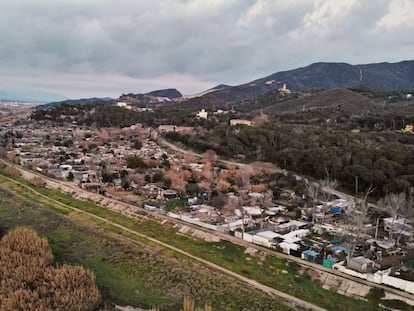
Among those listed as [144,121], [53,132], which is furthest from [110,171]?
[144,121]

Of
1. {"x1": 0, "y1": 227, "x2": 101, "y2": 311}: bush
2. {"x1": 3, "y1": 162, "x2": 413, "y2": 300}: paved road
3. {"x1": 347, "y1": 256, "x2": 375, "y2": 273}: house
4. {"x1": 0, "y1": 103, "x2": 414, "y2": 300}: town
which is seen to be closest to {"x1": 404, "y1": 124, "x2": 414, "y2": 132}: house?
{"x1": 0, "y1": 103, "x2": 414, "y2": 300}: town

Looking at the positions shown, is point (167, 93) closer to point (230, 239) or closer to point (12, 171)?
point (12, 171)

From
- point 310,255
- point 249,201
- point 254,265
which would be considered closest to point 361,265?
point 310,255

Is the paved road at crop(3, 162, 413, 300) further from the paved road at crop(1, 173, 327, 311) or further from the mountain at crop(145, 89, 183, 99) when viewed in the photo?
the mountain at crop(145, 89, 183, 99)

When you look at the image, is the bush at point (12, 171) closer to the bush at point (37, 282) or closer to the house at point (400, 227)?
the bush at point (37, 282)

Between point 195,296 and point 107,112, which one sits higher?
point 107,112

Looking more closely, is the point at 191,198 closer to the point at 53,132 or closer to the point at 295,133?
the point at 295,133

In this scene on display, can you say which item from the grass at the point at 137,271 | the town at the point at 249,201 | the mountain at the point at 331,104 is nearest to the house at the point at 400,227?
the town at the point at 249,201
